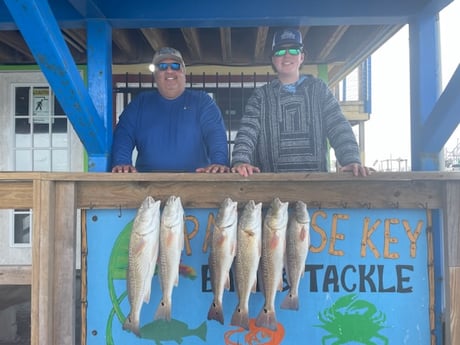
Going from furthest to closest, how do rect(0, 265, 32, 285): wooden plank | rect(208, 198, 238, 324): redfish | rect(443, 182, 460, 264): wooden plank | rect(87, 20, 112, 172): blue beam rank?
1. rect(0, 265, 32, 285): wooden plank
2. rect(87, 20, 112, 172): blue beam
3. rect(443, 182, 460, 264): wooden plank
4. rect(208, 198, 238, 324): redfish

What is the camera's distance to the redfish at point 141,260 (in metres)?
1.99

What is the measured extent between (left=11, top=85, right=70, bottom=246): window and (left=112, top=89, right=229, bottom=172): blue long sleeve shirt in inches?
102

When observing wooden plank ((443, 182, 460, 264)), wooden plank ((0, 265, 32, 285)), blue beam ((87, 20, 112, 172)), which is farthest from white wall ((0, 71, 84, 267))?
wooden plank ((443, 182, 460, 264))

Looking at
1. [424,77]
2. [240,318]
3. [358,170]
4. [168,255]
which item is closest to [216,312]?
[240,318]

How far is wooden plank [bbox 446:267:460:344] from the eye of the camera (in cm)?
218

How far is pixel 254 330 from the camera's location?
2.26 metres

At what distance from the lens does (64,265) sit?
2205 mm

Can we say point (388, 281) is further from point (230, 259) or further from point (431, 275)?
point (230, 259)

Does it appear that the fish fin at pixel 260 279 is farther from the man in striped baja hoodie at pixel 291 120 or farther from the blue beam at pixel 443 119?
the blue beam at pixel 443 119

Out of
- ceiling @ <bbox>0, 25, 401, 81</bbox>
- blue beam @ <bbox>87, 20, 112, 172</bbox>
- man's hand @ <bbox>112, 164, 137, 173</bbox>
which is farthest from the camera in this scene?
ceiling @ <bbox>0, 25, 401, 81</bbox>

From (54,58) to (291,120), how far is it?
1.27m

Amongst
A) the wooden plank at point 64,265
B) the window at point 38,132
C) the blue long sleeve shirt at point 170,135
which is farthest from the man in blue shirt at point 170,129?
the window at point 38,132

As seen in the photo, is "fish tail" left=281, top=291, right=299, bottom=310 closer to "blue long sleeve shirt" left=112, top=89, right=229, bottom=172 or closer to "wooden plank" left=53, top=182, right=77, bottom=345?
"blue long sleeve shirt" left=112, top=89, right=229, bottom=172

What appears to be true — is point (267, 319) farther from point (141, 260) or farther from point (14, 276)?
point (14, 276)
